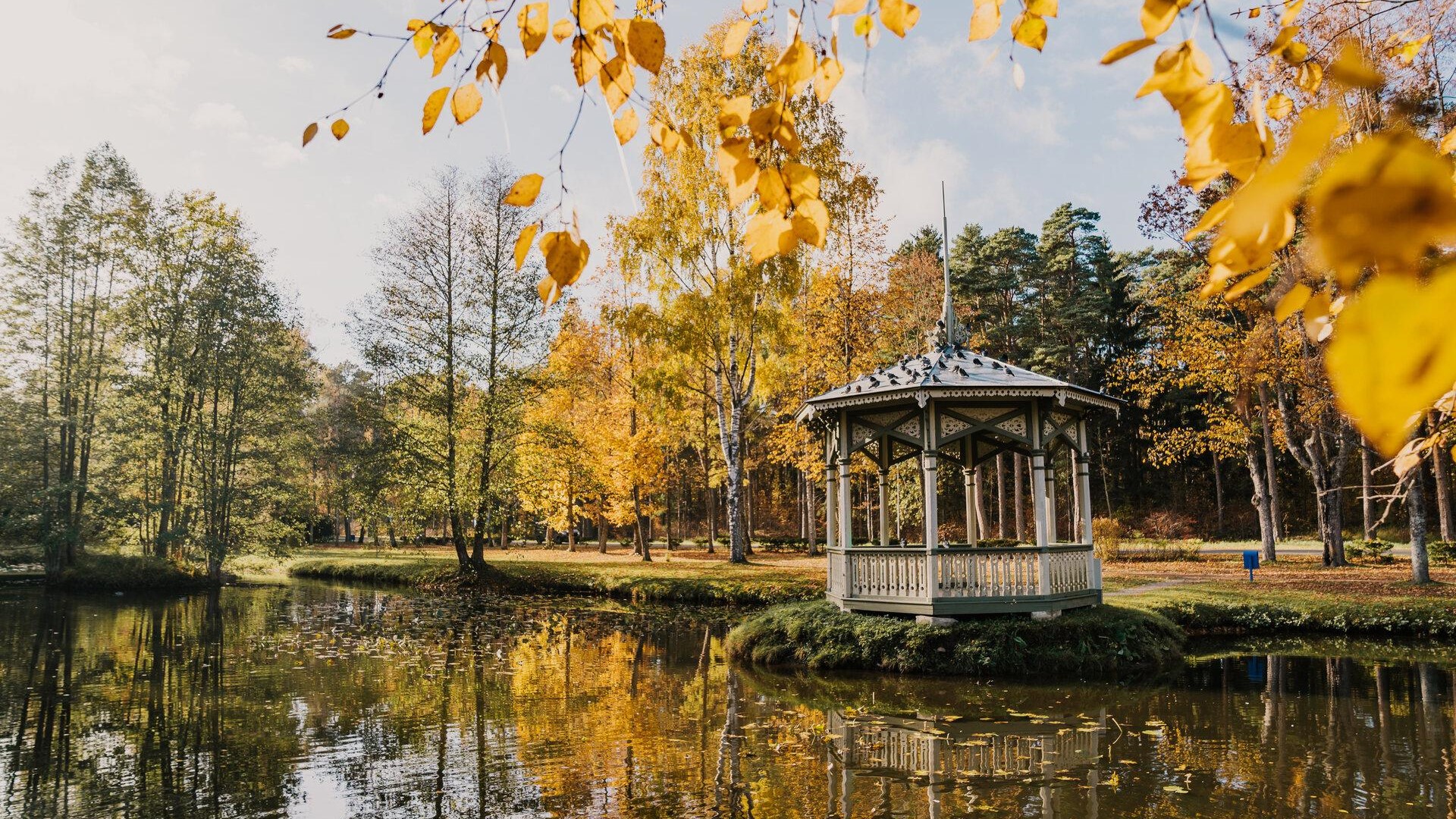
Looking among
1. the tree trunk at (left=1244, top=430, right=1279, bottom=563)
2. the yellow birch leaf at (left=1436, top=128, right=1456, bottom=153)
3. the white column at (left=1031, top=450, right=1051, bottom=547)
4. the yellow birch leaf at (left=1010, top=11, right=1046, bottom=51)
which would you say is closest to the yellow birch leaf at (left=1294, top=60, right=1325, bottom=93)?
the yellow birch leaf at (left=1436, top=128, right=1456, bottom=153)

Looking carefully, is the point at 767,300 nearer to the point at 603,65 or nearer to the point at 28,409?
the point at 603,65

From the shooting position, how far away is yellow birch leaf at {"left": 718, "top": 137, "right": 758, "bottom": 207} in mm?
1301

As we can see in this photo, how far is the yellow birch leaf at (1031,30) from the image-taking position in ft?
5.19

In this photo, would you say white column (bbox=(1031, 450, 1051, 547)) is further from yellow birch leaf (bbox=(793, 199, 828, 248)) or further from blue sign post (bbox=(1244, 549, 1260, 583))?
yellow birch leaf (bbox=(793, 199, 828, 248))

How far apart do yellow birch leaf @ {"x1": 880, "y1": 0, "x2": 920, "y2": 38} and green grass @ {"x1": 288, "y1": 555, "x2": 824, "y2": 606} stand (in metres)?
14.6

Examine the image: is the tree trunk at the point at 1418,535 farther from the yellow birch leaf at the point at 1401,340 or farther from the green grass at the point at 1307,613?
the yellow birch leaf at the point at 1401,340

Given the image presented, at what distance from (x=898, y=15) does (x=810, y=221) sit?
0.45 metres

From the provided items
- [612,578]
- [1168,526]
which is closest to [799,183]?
[612,578]

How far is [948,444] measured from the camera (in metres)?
11.7

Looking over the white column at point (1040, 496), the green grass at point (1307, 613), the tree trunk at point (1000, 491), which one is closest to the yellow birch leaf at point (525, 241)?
the white column at point (1040, 496)

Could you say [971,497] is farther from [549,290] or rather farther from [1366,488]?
[549,290]

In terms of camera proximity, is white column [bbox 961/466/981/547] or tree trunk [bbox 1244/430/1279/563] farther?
tree trunk [bbox 1244/430/1279/563]

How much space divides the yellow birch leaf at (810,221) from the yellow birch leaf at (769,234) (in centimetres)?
2

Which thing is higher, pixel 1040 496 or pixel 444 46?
pixel 444 46
